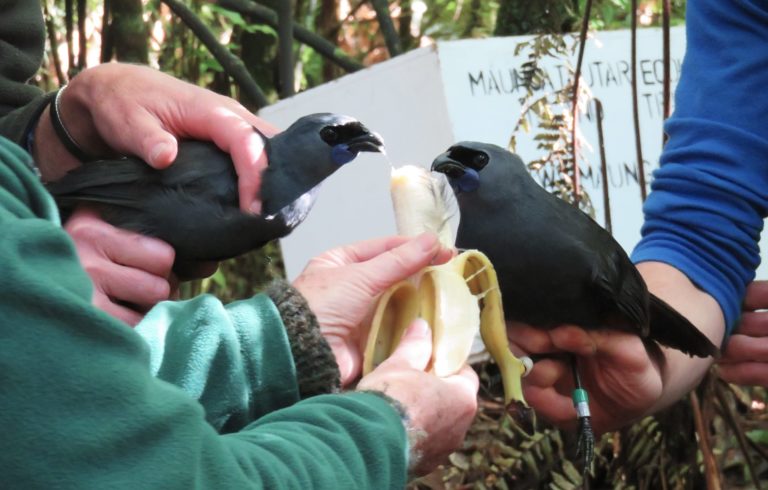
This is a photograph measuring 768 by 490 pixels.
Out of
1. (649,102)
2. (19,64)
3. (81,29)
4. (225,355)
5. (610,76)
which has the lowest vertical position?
(649,102)

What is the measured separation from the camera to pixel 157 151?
2188 millimetres

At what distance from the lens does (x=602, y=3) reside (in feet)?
14.3

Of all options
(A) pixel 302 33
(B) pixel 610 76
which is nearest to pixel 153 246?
(B) pixel 610 76

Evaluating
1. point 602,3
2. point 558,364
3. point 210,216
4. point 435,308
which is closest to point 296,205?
point 210,216

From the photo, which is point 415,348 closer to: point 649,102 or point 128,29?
point 649,102

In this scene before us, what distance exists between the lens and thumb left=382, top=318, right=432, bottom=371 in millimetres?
1571

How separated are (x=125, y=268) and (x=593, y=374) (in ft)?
3.42

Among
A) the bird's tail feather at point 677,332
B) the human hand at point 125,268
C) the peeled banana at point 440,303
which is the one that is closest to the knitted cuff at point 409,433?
the peeled banana at point 440,303

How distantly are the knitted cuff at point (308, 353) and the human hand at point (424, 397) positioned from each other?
5 cm

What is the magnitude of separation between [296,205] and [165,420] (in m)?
1.64

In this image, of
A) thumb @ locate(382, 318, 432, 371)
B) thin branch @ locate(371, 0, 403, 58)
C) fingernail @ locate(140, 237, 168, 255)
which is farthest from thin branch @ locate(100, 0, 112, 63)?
thumb @ locate(382, 318, 432, 371)

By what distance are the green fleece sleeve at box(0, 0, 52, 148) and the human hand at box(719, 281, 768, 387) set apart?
1.70 metres

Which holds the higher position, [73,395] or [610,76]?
[73,395]

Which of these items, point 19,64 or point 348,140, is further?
point 348,140
